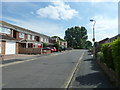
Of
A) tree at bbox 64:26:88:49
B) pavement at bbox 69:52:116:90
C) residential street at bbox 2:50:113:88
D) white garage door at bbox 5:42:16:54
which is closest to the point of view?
pavement at bbox 69:52:116:90

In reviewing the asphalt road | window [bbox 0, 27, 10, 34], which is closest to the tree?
window [bbox 0, 27, 10, 34]

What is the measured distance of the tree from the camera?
98.8 meters

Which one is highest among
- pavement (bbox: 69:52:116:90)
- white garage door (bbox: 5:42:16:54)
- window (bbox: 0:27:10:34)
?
window (bbox: 0:27:10:34)

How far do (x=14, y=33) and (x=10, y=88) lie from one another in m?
29.1

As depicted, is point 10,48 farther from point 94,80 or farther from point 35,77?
point 94,80

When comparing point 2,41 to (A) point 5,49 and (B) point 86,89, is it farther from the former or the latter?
(B) point 86,89

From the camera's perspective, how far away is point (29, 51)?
30844 millimetres

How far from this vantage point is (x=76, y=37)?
10188cm

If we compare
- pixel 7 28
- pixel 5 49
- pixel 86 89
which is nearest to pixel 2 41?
pixel 5 49

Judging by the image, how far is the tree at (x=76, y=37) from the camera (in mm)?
98762

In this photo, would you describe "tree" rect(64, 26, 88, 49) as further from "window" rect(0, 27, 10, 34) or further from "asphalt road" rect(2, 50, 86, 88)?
"asphalt road" rect(2, 50, 86, 88)

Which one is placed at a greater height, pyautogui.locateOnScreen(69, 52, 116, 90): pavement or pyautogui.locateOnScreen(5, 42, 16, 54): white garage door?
pyautogui.locateOnScreen(5, 42, 16, 54): white garage door

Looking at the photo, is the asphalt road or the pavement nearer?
the pavement

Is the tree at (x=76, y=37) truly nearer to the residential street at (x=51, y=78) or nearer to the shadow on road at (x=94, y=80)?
the residential street at (x=51, y=78)
